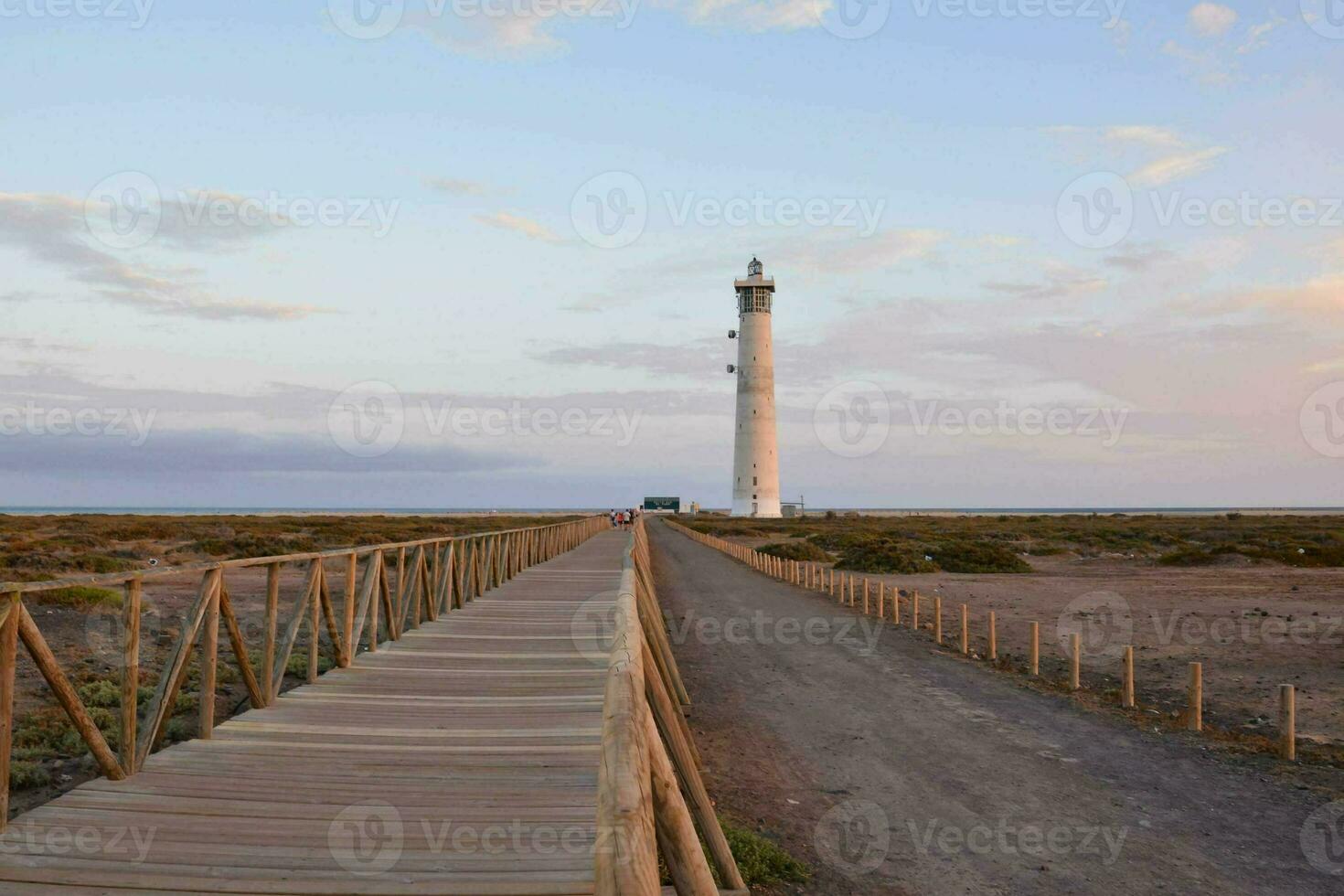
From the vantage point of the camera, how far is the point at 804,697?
14539 mm

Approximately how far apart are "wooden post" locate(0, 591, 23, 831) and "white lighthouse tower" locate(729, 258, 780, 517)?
234 ft

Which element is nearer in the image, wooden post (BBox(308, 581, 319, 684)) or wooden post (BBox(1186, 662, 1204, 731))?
wooden post (BBox(308, 581, 319, 684))

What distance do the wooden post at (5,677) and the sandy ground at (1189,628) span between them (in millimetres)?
13309

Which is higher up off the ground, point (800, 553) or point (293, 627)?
point (293, 627)

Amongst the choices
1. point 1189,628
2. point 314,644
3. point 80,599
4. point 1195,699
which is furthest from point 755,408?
point 314,644

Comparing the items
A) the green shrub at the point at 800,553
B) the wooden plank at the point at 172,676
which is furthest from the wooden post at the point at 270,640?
the green shrub at the point at 800,553

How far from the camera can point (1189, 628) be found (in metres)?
22.3

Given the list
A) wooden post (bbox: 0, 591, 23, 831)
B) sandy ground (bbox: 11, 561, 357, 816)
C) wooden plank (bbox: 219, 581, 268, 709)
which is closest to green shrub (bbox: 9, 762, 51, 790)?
sandy ground (bbox: 11, 561, 357, 816)

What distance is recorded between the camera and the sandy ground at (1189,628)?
14.8 metres

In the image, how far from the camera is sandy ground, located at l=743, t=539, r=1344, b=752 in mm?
14812

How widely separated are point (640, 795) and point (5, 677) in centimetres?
414

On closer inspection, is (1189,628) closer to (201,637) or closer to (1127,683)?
(1127,683)

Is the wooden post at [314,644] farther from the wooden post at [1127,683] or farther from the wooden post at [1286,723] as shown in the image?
the wooden post at [1127,683]

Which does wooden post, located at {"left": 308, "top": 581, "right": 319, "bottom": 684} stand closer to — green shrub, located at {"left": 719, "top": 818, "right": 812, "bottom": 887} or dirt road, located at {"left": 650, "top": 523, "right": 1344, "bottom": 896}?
dirt road, located at {"left": 650, "top": 523, "right": 1344, "bottom": 896}
